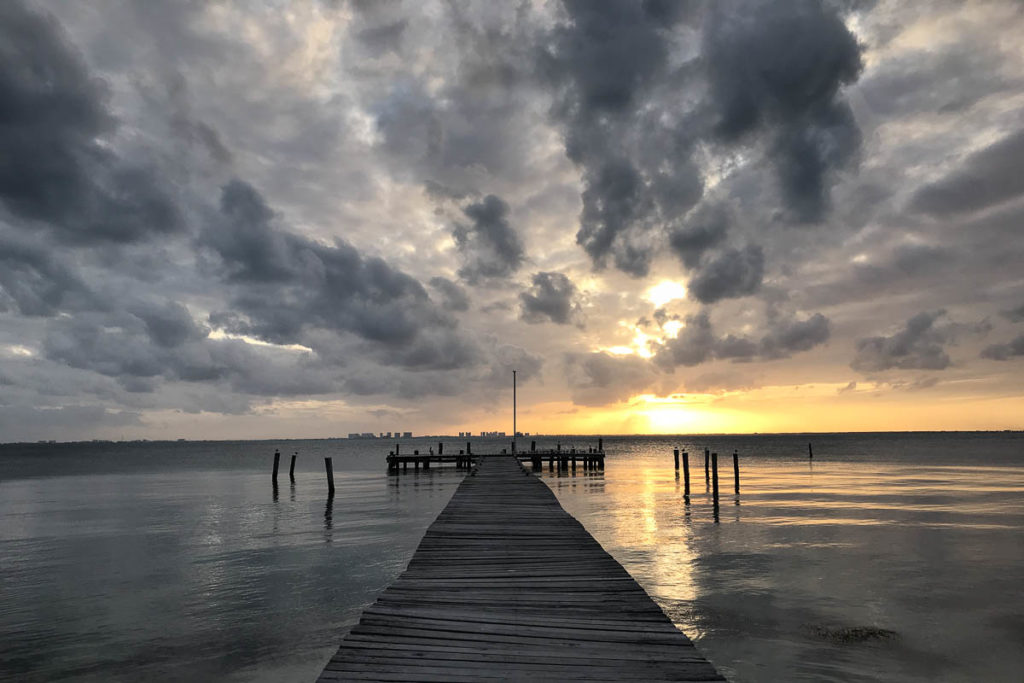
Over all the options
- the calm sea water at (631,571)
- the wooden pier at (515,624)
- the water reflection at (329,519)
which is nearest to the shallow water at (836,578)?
the calm sea water at (631,571)

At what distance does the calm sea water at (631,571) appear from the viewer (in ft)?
37.7

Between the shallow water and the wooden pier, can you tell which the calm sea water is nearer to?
the shallow water

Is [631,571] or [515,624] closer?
[515,624]

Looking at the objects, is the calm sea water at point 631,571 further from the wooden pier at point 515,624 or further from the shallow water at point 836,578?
the wooden pier at point 515,624

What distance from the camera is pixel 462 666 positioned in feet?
20.9

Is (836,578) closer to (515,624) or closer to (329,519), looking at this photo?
(515,624)

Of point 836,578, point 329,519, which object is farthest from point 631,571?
point 329,519

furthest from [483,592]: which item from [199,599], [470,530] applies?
[199,599]

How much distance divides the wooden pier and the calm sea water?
10.6 ft

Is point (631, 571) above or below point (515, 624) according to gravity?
below

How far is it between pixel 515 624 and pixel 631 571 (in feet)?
36.9

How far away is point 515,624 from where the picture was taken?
7656 mm

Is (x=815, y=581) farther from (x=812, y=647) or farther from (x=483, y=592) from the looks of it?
(x=483, y=592)

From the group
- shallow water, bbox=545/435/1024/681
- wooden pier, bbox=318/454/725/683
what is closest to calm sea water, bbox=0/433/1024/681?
shallow water, bbox=545/435/1024/681
